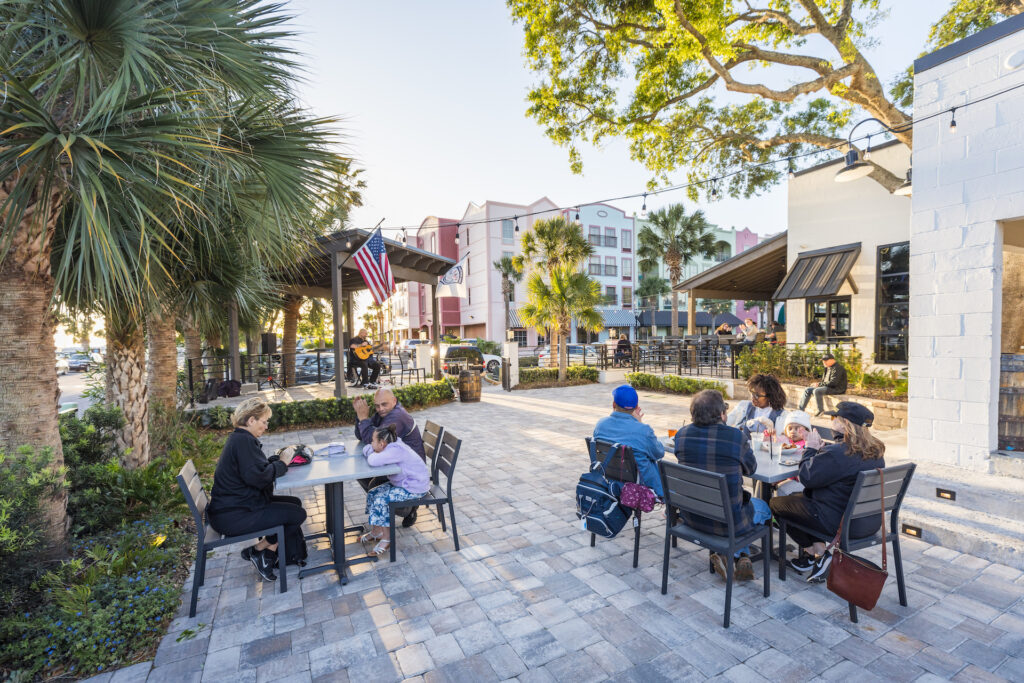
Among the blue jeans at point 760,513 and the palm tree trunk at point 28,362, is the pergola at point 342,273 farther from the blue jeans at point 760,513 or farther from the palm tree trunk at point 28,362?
the blue jeans at point 760,513

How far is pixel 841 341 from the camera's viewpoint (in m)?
11.1

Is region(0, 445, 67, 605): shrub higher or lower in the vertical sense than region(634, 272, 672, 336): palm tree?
lower

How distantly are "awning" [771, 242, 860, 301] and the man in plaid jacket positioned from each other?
9331 millimetres

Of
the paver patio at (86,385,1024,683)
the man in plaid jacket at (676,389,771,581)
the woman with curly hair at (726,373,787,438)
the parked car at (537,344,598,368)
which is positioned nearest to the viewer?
the paver patio at (86,385,1024,683)

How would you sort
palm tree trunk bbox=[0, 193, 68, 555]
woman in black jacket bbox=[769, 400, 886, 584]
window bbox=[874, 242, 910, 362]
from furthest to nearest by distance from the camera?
window bbox=[874, 242, 910, 362] < palm tree trunk bbox=[0, 193, 68, 555] < woman in black jacket bbox=[769, 400, 886, 584]

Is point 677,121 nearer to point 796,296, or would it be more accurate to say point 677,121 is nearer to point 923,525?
point 796,296

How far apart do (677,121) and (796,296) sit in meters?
5.23

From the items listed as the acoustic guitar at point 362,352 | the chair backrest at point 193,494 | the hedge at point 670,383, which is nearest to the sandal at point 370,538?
the chair backrest at point 193,494

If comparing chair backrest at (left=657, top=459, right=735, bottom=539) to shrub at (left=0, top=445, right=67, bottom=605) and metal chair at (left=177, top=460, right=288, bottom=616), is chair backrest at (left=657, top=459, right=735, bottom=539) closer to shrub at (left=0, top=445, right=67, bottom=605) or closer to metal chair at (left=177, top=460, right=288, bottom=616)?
metal chair at (left=177, top=460, right=288, bottom=616)

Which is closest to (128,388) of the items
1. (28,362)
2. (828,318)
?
(28,362)

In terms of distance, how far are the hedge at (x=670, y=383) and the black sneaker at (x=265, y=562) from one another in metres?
10.9

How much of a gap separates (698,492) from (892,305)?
10.7 metres

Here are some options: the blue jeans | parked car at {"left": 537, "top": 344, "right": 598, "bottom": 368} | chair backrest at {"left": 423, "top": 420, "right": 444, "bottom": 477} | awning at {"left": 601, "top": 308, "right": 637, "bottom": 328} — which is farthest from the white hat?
awning at {"left": 601, "top": 308, "right": 637, "bottom": 328}

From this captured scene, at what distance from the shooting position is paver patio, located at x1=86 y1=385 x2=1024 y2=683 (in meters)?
2.49
